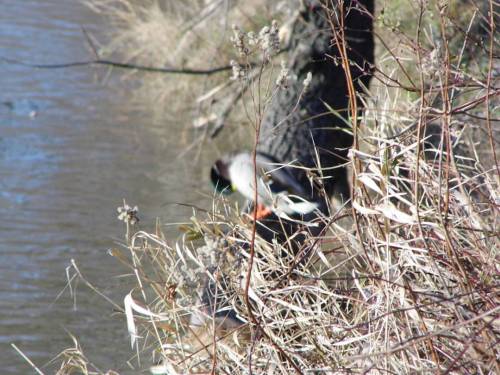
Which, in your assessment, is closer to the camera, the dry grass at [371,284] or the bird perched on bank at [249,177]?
the dry grass at [371,284]

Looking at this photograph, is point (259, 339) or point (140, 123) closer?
point (259, 339)

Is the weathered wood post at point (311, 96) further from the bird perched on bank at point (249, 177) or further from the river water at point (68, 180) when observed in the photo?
the river water at point (68, 180)

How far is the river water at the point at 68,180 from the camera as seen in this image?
258 inches

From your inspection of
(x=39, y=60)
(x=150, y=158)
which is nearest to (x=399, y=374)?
(x=150, y=158)

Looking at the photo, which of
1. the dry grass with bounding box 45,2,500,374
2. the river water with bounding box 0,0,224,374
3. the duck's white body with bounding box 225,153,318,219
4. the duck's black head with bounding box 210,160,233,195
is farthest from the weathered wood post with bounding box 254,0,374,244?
the dry grass with bounding box 45,2,500,374

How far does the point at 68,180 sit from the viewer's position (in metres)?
9.59

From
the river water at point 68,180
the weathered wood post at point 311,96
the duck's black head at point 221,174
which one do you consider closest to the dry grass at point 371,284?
the river water at point 68,180

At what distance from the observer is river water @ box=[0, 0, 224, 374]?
21.5 feet

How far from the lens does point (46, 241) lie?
A: 8039 millimetres

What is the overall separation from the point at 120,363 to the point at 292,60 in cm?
269

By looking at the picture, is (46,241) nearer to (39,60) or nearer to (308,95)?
(308,95)

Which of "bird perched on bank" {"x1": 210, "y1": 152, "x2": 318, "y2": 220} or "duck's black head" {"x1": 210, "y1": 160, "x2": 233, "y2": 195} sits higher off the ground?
"bird perched on bank" {"x1": 210, "y1": 152, "x2": 318, "y2": 220}

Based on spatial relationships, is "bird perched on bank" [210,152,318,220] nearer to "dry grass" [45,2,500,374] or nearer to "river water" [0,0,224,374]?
"river water" [0,0,224,374]

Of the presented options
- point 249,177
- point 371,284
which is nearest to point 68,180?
point 249,177
